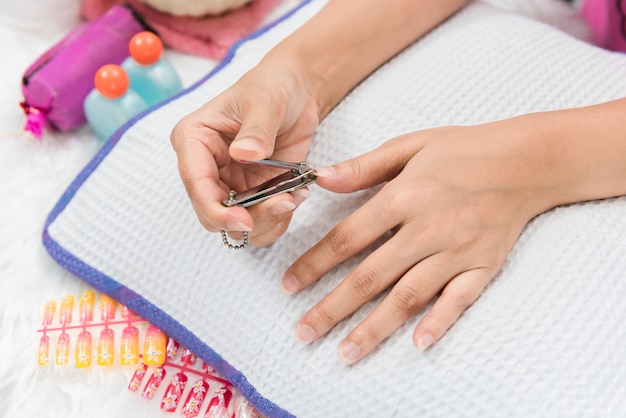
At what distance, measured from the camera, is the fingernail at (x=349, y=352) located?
597 mm

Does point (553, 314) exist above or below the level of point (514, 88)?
below

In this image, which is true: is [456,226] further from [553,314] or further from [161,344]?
[161,344]

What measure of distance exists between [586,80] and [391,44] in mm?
237

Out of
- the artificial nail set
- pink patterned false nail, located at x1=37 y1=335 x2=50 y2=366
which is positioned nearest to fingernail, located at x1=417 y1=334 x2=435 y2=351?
the artificial nail set

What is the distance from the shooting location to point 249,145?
0.57m

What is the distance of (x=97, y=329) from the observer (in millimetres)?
756

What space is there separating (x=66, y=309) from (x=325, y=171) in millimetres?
366

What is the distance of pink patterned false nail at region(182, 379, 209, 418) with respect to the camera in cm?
69

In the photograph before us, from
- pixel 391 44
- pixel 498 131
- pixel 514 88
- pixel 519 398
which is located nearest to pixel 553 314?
pixel 519 398

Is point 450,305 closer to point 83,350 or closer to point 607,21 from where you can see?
point 83,350

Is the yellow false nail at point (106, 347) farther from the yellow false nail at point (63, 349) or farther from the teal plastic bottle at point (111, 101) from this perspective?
the teal plastic bottle at point (111, 101)

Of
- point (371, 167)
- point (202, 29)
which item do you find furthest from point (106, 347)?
point (202, 29)

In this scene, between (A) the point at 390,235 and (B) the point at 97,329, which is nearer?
(A) the point at 390,235

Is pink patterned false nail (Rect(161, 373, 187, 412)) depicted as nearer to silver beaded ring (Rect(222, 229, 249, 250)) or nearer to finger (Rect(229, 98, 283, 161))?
silver beaded ring (Rect(222, 229, 249, 250))
